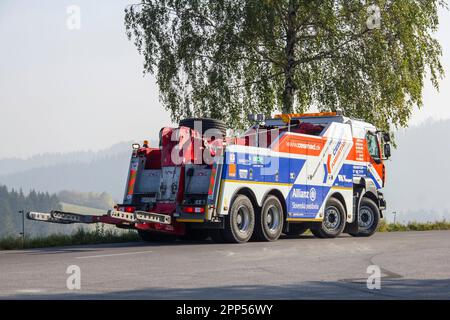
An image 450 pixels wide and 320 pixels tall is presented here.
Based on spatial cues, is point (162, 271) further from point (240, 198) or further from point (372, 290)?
point (240, 198)

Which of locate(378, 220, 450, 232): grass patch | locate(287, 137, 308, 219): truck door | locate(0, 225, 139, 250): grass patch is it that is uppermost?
locate(287, 137, 308, 219): truck door

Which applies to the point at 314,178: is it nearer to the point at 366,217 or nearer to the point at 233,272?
the point at 366,217

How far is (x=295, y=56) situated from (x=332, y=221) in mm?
9937

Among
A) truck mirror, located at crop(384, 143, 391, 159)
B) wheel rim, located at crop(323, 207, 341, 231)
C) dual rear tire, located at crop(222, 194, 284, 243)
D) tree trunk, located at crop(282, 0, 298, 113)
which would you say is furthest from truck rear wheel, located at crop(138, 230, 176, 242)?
tree trunk, located at crop(282, 0, 298, 113)

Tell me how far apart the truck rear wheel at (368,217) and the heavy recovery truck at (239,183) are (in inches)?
36.5

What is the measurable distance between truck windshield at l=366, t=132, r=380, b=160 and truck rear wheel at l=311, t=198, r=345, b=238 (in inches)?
85.7

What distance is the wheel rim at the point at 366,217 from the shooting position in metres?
21.9

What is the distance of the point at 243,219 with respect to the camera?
696 inches

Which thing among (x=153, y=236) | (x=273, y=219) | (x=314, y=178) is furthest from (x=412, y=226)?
(x=153, y=236)

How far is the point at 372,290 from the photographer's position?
29.7 feet

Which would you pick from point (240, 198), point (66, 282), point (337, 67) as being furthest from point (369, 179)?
point (66, 282)

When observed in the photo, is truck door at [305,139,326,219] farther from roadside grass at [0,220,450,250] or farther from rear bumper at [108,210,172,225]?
roadside grass at [0,220,450,250]

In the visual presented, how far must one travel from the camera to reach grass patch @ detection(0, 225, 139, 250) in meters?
17.8

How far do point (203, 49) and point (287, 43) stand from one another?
3.30 metres
